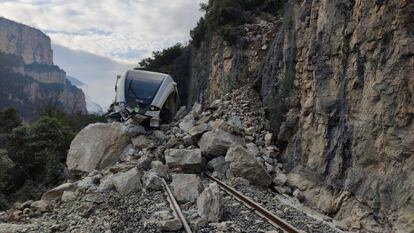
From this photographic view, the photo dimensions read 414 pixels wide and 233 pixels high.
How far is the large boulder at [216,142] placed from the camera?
42.9 feet

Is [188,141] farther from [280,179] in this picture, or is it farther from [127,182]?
[127,182]

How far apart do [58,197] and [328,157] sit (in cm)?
684

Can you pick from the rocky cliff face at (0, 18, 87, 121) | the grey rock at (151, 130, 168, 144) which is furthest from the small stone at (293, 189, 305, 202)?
the rocky cliff face at (0, 18, 87, 121)

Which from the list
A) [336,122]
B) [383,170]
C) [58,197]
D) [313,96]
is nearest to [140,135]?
[58,197]

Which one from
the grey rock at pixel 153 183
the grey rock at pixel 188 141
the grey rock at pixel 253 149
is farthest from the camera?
the grey rock at pixel 188 141

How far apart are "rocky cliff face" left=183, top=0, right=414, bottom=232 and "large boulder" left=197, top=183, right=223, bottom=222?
9.09 ft

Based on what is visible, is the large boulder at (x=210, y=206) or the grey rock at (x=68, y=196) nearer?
the large boulder at (x=210, y=206)

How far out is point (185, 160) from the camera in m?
12.5

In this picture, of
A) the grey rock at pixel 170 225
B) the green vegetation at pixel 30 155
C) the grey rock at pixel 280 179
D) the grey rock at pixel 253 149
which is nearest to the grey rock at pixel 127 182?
the grey rock at pixel 170 225

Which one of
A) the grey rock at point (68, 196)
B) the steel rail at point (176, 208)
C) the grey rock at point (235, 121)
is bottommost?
the grey rock at point (68, 196)

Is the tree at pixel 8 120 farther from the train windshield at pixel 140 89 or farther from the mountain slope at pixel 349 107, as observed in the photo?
the mountain slope at pixel 349 107

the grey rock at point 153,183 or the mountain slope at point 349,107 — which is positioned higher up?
the mountain slope at point 349,107

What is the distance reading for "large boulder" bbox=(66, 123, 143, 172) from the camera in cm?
1472

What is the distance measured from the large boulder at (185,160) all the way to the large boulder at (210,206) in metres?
3.63
